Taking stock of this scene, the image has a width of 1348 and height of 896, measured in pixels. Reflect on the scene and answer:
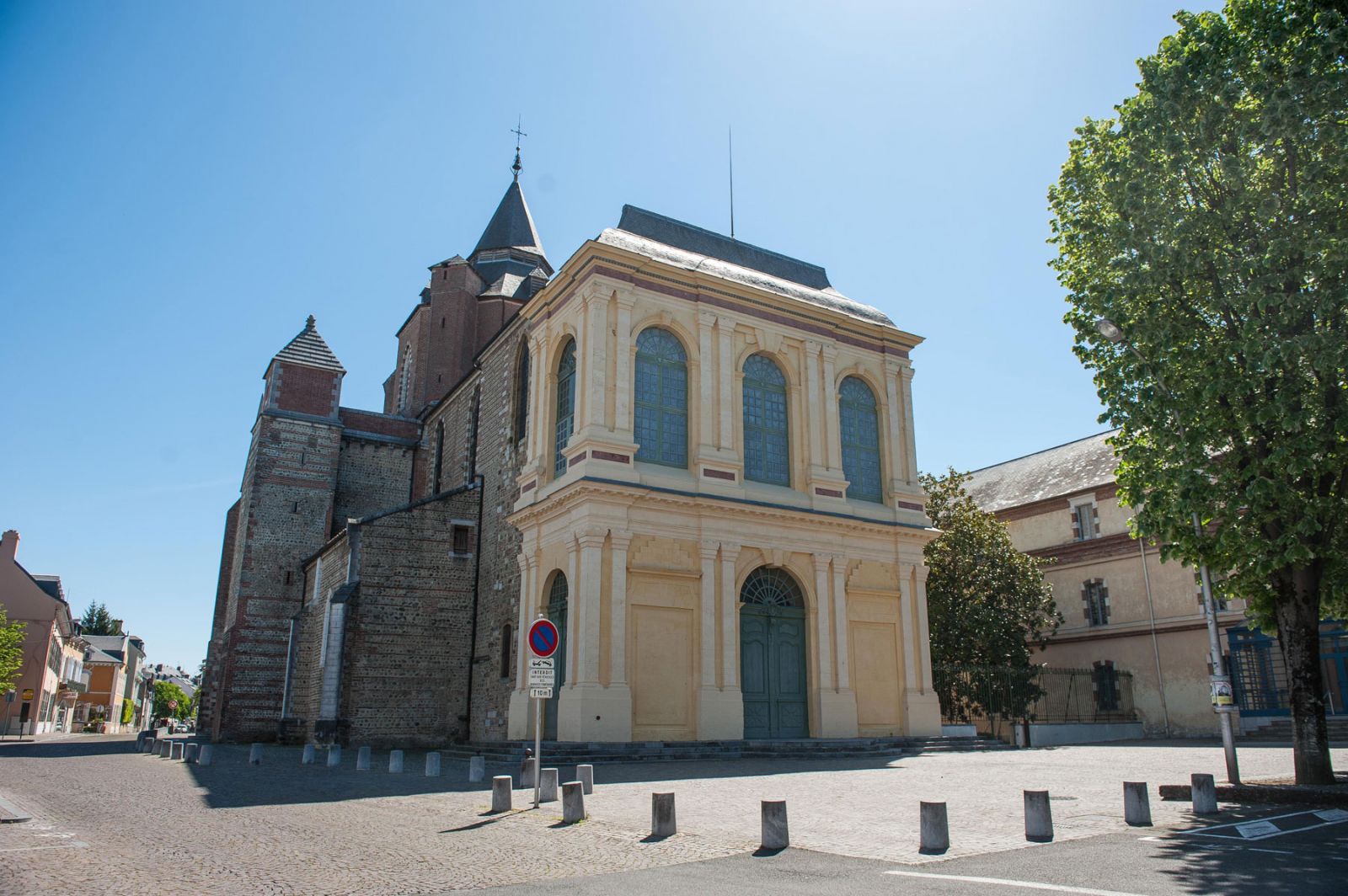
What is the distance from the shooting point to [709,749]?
59.5 ft

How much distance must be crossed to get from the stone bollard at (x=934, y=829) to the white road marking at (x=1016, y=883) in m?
0.96

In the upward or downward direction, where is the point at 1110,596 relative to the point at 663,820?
upward

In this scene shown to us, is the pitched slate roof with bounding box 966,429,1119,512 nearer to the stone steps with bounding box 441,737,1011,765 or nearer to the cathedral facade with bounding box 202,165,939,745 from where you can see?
the cathedral facade with bounding box 202,165,939,745

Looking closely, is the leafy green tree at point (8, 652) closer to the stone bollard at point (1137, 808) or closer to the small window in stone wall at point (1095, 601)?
the small window in stone wall at point (1095, 601)

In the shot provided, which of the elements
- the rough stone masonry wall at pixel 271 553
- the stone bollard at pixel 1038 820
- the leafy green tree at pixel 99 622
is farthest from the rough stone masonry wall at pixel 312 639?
the leafy green tree at pixel 99 622

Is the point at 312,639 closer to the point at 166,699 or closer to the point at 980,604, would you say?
the point at 980,604

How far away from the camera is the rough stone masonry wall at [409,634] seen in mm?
24016

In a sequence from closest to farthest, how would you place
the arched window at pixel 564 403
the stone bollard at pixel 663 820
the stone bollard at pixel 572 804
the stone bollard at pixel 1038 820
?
the stone bollard at pixel 1038 820, the stone bollard at pixel 663 820, the stone bollard at pixel 572 804, the arched window at pixel 564 403

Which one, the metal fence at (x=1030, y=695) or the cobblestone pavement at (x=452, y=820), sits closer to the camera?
the cobblestone pavement at (x=452, y=820)

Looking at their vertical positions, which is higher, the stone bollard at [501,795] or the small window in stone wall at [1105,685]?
the small window in stone wall at [1105,685]

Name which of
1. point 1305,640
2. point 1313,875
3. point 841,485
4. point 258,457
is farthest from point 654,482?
point 258,457

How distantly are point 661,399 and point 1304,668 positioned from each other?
13381mm

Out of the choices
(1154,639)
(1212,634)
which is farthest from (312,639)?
(1154,639)

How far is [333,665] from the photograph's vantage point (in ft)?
77.6
